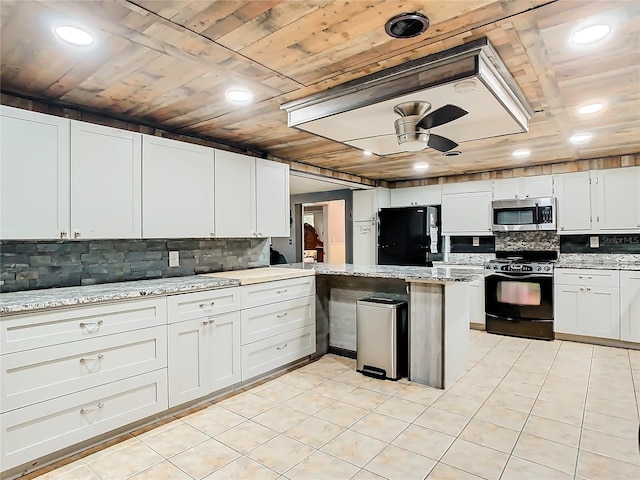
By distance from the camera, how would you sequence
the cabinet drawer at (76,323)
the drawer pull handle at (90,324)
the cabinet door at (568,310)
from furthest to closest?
the cabinet door at (568,310)
the drawer pull handle at (90,324)
the cabinet drawer at (76,323)

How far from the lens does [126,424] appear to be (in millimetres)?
2381

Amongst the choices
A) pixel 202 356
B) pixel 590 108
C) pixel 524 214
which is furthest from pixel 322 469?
pixel 524 214

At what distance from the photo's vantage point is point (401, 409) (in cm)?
275

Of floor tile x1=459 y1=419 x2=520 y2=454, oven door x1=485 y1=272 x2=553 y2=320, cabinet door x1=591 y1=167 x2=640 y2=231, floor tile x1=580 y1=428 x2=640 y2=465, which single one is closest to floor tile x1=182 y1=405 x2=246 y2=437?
floor tile x1=459 y1=419 x2=520 y2=454

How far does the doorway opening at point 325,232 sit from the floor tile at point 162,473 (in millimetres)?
5895

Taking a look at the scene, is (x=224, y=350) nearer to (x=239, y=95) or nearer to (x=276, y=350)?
(x=276, y=350)

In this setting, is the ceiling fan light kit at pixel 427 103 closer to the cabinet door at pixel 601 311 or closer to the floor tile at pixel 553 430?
the floor tile at pixel 553 430

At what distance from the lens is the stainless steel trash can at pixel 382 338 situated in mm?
3328

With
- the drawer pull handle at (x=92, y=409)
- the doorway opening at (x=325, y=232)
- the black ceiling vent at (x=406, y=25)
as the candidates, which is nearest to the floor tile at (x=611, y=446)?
the black ceiling vent at (x=406, y=25)

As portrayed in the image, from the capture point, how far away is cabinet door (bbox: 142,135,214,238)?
2910mm

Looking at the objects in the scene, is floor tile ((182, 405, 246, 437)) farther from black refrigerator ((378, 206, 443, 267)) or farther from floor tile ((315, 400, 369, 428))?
black refrigerator ((378, 206, 443, 267))

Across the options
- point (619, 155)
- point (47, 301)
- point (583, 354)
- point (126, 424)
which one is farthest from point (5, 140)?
point (619, 155)

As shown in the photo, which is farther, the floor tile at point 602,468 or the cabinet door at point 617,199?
the cabinet door at point 617,199

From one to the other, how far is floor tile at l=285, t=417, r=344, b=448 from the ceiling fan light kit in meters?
1.93
